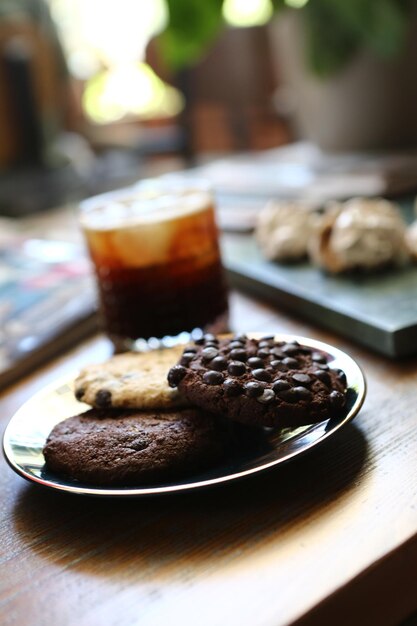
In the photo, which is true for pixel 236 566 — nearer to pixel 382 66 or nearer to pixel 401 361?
pixel 401 361

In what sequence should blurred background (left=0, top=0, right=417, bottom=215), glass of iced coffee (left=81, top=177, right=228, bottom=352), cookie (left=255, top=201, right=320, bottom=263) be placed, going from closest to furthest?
glass of iced coffee (left=81, top=177, right=228, bottom=352) < cookie (left=255, top=201, right=320, bottom=263) < blurred background (left=0, top=0, right=417, bottom=215)

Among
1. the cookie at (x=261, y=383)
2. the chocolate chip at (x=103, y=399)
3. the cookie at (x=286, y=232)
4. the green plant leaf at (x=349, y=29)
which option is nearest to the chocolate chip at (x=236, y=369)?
the cookie at (x=261, y=383)

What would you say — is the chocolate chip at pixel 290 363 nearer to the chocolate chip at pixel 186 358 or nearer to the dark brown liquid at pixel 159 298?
the chocolate chip at pixel 186 358

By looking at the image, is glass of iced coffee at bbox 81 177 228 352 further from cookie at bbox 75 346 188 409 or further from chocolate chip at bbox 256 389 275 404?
chocolate chip at bbox 256 389 275 404

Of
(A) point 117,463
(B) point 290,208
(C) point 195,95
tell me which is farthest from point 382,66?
(C) point 195,95

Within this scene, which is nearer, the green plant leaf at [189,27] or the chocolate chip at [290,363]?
the chocolate chip at [290,363]

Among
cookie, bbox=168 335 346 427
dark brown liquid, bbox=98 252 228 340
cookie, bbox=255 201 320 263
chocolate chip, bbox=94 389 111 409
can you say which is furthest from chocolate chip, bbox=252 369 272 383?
cookie, bbox=255 201 320 263

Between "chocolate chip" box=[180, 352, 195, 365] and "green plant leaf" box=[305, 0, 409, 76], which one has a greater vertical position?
"green plant leaf" box=[305, 0, 409, 76]

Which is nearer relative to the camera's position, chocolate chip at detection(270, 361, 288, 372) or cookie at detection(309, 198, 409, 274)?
chocolate chip at detection(270, 361, 288, 372)
